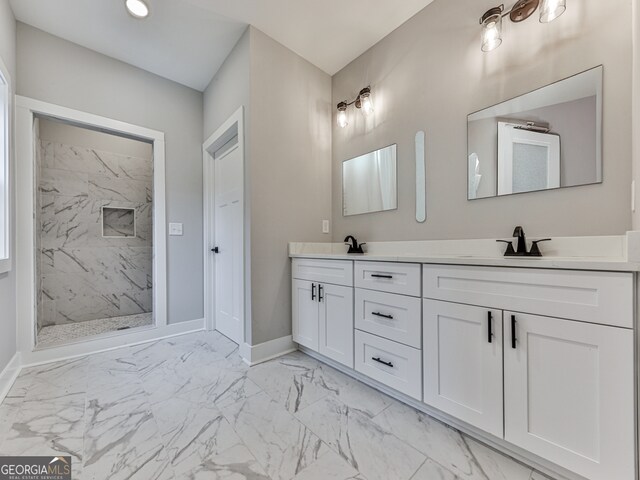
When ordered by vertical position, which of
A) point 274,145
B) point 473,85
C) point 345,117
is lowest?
point 274,145

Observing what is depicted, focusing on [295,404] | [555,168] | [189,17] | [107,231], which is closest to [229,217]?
[189,17]

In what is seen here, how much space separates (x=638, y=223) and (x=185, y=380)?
252 centimetres

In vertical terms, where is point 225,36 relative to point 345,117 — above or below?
above

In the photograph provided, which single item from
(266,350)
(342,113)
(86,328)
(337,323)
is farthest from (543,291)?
(86,328)

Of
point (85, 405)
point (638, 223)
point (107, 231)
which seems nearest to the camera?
point (638, 223)

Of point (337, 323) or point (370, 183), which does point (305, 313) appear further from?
point (370, 183)

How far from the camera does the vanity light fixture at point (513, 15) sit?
1.26 meters

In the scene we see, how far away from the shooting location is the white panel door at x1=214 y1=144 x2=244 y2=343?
2.31 meters

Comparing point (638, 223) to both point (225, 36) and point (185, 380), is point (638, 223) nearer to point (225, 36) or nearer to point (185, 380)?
point (185, 380)

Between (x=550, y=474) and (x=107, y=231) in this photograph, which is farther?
(x=107, y=231)

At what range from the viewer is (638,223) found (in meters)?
0.99

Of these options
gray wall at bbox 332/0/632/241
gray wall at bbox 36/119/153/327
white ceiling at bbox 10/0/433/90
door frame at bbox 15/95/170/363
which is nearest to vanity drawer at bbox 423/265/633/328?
gray wall at bbox 332/0/632/241

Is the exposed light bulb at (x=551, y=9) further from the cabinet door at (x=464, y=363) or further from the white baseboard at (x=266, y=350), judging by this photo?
the white baseboard at (x=266, y=350)

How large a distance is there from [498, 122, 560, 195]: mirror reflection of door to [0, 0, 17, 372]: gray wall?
126 inches
